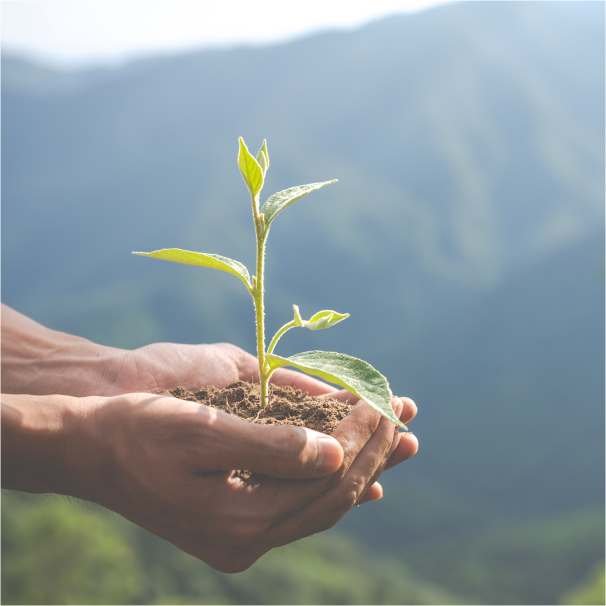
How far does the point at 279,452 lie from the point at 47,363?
2.28 m

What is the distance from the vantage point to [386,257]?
124 metres

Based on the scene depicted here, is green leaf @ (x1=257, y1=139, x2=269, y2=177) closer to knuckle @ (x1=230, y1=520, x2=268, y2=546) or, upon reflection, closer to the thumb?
the thumb

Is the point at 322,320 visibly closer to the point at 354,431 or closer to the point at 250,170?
the point at 354,431

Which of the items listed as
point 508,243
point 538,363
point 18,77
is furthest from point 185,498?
point 18,77

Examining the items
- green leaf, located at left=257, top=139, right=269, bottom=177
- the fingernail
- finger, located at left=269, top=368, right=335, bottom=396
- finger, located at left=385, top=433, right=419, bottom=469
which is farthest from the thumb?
finger, located at left=269, top=368, right=335, bottom=396

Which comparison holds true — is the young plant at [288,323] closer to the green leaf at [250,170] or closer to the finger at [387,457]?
the green leaf at [250,170]

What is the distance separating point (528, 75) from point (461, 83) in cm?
2216

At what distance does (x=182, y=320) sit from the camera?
4434 inches

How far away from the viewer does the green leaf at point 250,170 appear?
263cm

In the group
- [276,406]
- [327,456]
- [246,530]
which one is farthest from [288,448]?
[276,406]

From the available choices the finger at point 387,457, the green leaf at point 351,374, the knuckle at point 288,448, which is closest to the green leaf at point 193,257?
the green leaf at point 351,374

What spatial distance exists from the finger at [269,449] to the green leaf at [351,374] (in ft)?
0.95

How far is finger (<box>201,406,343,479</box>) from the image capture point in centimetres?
221

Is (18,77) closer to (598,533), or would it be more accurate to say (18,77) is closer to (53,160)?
(53,160)
